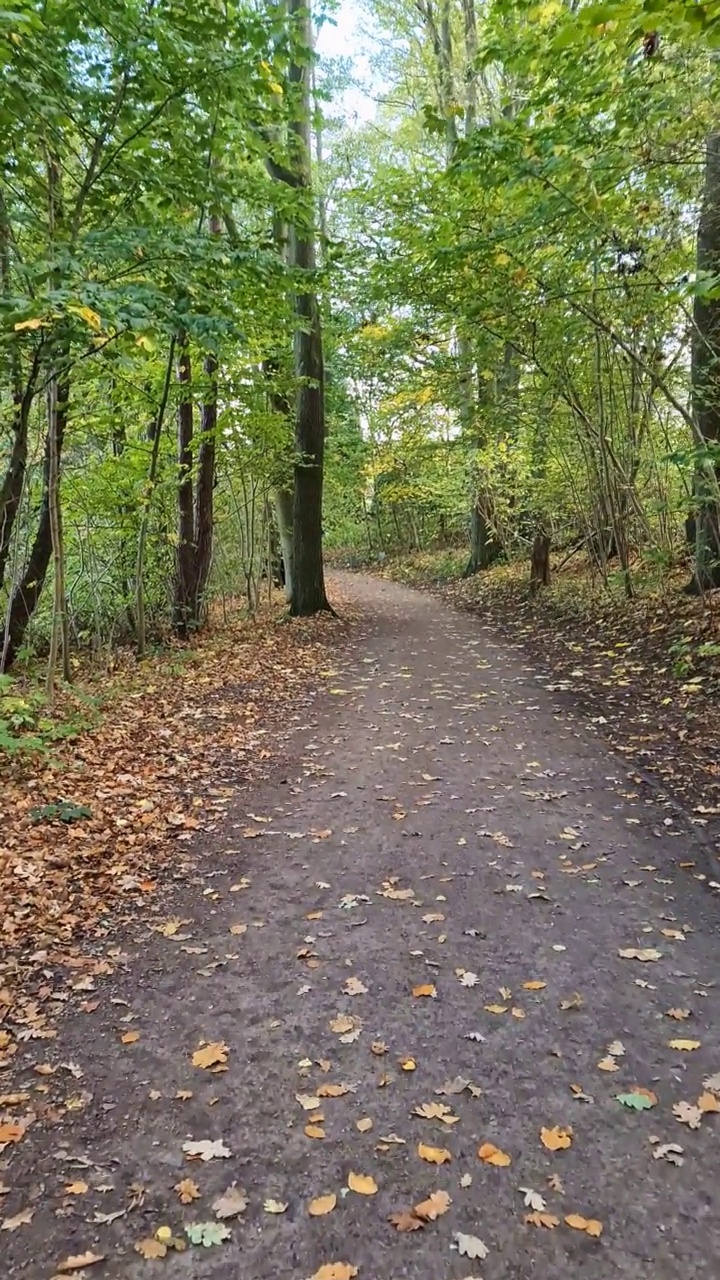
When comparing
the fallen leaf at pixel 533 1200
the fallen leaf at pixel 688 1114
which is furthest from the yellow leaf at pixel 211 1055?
the fallen leaf at pixel 688 1114

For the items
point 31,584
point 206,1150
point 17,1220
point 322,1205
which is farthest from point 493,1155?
point 31,584

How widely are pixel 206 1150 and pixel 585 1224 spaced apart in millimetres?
1314

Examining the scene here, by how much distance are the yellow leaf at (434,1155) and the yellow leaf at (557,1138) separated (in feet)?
1.17

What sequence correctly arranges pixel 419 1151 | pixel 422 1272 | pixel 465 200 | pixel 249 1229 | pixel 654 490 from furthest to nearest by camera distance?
pixel 654 490 → pixel 465 200 → pixel 419 1151 → pixel 249 1229 → pixel 422 1272

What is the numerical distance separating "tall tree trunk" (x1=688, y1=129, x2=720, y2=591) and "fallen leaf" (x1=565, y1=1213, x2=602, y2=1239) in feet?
22.6

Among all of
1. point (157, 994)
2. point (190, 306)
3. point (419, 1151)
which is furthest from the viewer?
point (190, 306)

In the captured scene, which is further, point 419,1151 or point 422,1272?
point 419,1151

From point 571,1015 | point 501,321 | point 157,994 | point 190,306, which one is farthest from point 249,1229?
point 501,321

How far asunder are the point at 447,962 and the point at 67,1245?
2.02 m

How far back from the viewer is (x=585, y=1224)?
2.43 meters

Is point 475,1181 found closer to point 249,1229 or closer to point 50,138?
point 249,1229

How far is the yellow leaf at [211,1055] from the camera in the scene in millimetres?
3227

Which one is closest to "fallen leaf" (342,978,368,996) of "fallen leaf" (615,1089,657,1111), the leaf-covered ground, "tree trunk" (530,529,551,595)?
"fallen leaf" (615,1089,657,1111)

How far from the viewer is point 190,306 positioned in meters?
5.79
